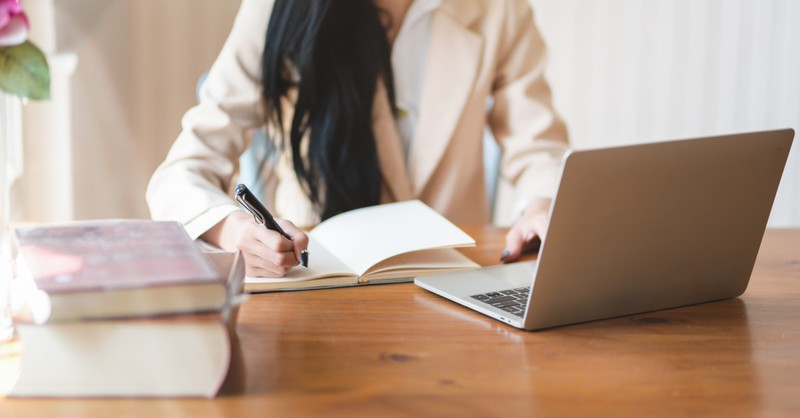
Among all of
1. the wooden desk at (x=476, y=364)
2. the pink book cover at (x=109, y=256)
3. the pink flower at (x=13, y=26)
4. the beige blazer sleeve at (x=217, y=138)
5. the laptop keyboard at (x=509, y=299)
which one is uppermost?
the pink flower at (x=13, y=26)

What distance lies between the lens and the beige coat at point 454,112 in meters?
1.46

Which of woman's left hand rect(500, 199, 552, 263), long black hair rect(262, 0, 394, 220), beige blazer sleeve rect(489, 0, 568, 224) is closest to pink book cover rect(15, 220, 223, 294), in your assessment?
woman's left hand rect(500, 199, 552, 263)

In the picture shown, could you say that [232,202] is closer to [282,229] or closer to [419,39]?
[282,229]

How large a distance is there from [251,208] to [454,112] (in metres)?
0.72

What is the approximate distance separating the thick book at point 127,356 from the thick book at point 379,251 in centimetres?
32

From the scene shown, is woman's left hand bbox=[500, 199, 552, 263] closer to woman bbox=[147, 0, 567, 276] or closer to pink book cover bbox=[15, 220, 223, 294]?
woman bbox=[147, 0, 567, 276]

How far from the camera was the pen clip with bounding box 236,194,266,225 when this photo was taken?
3.01 ft

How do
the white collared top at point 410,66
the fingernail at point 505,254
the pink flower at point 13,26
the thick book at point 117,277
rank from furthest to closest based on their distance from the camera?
1. the white collared top at point 410,66
2. the fingernail at point 505,254
3. the pink flower at point 13,26
4. the thick book at point 117,277

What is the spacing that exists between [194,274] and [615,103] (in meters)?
2.39

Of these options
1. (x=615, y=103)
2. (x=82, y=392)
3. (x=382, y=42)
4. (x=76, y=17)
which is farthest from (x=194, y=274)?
(x=615, y=103)

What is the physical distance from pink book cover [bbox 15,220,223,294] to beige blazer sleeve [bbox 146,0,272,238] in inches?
15.6

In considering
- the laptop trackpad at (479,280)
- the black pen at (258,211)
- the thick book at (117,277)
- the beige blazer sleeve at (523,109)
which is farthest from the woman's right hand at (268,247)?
the beige blazer sleeve at (523,109)

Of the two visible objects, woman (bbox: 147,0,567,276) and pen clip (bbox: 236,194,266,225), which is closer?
pen clip (bbox: 236,194,266,225)

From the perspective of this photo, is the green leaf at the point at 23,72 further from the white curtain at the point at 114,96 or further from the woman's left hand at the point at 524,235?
the white curtain at the point at 114,96
